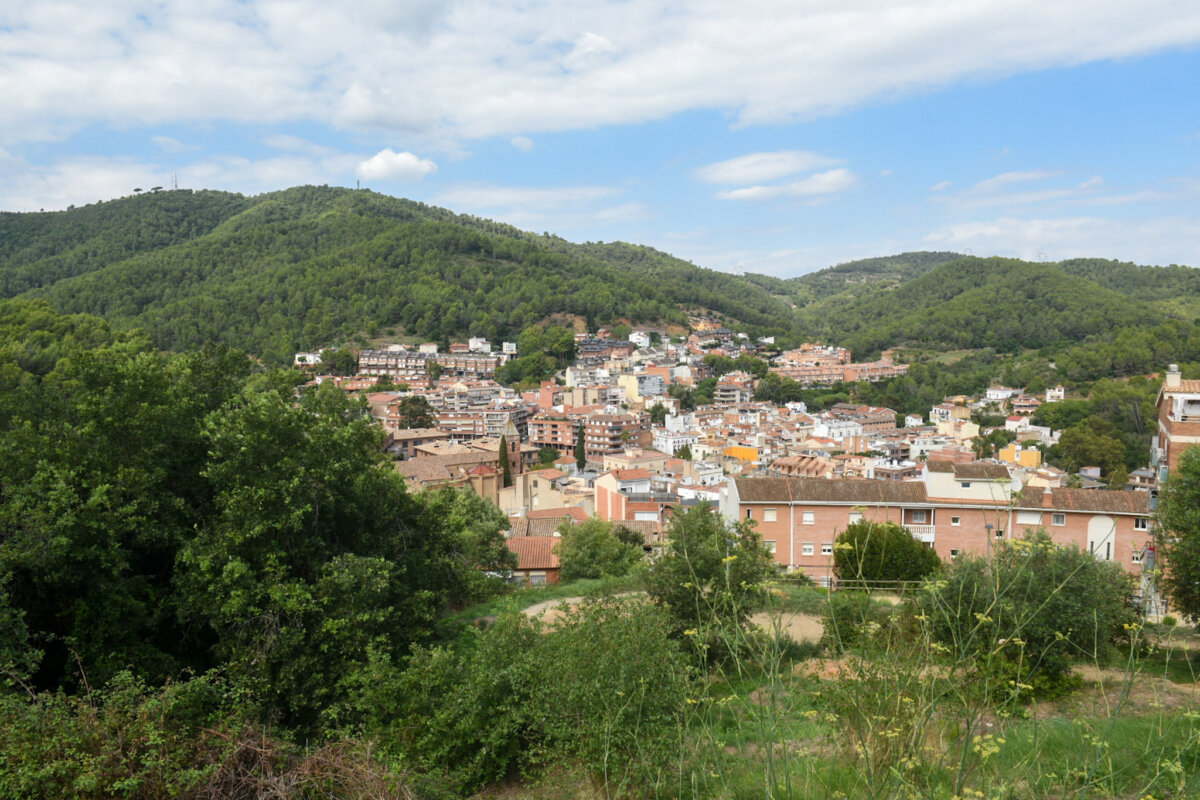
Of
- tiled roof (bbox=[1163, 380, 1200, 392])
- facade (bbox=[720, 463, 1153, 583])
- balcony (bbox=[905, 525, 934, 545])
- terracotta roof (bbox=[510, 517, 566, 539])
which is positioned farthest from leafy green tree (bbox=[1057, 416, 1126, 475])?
terracotta roof (bbox=[510, 517, 566, 539])

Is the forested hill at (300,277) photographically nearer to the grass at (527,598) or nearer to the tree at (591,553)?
the tree at (591,553)

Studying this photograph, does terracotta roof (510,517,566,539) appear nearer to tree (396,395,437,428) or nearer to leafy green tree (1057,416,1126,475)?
tree (396,395,437,428)

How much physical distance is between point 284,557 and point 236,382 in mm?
3634

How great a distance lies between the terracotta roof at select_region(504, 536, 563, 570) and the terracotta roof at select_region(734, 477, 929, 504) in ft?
14.7

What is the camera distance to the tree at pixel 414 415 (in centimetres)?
5200

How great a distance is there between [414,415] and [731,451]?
71.5 ft

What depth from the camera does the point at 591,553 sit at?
16422 millimetres

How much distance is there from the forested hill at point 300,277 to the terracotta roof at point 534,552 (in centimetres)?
5835

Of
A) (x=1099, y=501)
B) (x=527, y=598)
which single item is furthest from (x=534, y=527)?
(x=1099, y=501)

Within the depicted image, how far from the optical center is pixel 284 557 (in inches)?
310

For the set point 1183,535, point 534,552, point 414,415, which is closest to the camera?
point 1183,535

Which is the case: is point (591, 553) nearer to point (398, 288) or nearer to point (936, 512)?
point (936, 512)

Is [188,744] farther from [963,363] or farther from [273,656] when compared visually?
[963,363]

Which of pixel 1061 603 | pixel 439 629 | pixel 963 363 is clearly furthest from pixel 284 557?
pixel 963 363
